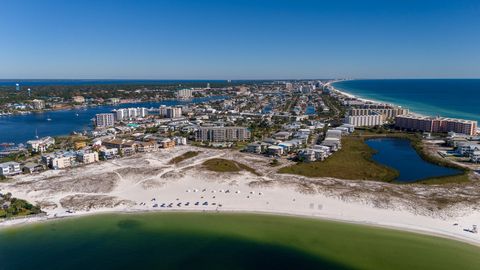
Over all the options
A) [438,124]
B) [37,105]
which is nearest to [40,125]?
[37,105]

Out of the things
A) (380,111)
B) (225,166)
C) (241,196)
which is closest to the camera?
(241,196)

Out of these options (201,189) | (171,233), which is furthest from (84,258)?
(201,189)

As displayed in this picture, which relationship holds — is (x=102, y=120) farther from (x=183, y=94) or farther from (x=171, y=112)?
(x=183, y=94)

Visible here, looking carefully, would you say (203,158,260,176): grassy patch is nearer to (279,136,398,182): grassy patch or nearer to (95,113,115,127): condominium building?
(279,136,398,182): grassy patch

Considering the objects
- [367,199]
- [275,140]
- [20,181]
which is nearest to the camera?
[367,199]

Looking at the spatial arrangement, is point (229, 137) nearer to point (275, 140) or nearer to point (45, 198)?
point (275, 140)

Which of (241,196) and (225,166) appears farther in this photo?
(225,166)

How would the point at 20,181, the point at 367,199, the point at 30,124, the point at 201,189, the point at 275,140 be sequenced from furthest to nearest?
the point at 30,124, the point at 275,140, the point at 20,181, the point at 201,189, the point at 367,199

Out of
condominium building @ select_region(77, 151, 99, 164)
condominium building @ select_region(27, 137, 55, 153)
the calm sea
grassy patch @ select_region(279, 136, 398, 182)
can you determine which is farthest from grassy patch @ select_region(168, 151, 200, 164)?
the calm sea
